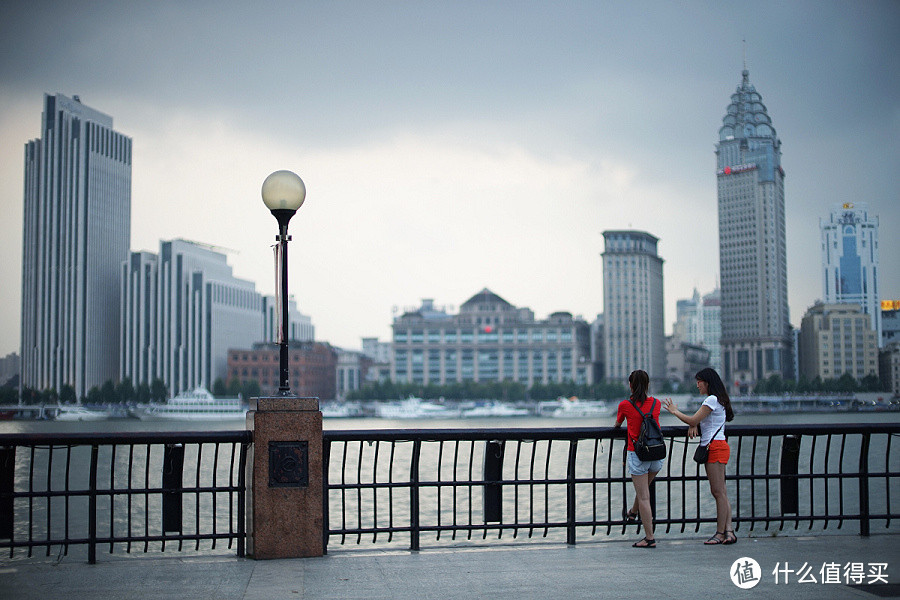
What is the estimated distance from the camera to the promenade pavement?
923 cm

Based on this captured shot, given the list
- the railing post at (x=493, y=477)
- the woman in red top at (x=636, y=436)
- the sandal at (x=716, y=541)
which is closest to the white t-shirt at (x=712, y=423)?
the woman in red top at (x=636, y=436)

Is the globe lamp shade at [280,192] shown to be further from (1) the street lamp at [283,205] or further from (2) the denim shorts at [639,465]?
(2) the denim shorts at [639,465]

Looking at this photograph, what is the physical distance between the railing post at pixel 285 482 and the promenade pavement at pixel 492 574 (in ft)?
0.77

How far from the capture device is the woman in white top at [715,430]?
11531 millimetres

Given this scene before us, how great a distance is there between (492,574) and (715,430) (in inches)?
134

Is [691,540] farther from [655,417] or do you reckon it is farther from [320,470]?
[320,470]

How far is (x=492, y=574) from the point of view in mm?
10141

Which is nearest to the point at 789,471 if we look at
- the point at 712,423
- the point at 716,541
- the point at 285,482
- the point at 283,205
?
the point at 716,541

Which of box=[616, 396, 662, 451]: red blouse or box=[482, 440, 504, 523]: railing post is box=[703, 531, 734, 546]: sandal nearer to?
box=[616, 396, 662, 451]: red blouse

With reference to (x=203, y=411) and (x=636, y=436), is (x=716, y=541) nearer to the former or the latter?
(x=636, y=436)

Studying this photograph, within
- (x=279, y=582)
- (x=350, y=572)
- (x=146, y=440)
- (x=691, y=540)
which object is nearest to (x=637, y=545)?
(x=691, y=540)

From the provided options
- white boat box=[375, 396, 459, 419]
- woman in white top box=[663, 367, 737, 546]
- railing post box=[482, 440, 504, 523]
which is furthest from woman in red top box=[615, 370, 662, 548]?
white boat box=[375, 396, 459, 419]

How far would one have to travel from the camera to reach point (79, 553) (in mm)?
27125

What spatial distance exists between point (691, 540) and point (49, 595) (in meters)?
7.53
